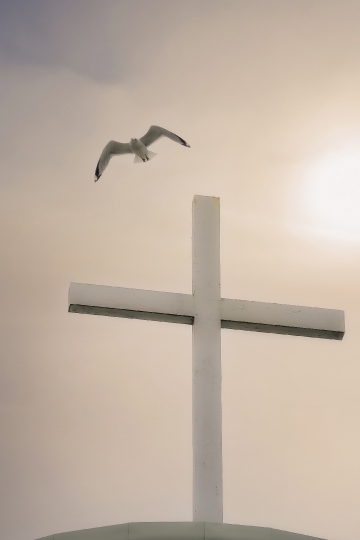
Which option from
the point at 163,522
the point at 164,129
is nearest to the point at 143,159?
the point at 164,129

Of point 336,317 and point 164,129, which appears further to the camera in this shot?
point 164,129

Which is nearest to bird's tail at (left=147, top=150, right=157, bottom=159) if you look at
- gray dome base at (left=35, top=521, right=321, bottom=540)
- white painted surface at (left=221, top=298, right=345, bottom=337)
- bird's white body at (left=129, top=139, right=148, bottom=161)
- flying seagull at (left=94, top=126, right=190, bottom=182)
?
flying seagull at (left=94, top=126, right=190, bottom=182)

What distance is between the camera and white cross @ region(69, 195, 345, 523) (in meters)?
4.02

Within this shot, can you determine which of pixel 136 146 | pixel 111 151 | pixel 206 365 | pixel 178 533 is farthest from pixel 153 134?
pixel 178 533

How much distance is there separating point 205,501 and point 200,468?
15 centimetres

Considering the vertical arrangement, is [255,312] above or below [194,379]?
above

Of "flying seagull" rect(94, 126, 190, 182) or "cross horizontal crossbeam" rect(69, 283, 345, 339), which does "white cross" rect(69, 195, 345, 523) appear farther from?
"flying seagull" rect(94, 126, 190, 182)

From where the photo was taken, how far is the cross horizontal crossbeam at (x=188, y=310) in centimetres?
439

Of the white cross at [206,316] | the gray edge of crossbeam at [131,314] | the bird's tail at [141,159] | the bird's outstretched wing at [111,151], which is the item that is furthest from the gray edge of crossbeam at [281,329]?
the bird's tail at [141,159]

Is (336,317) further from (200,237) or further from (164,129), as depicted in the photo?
(164,129)

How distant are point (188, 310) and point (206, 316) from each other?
0.33ft

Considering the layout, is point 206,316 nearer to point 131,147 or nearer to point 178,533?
point 178,533

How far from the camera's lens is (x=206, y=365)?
424 centimetres

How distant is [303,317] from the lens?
4.66 metres
